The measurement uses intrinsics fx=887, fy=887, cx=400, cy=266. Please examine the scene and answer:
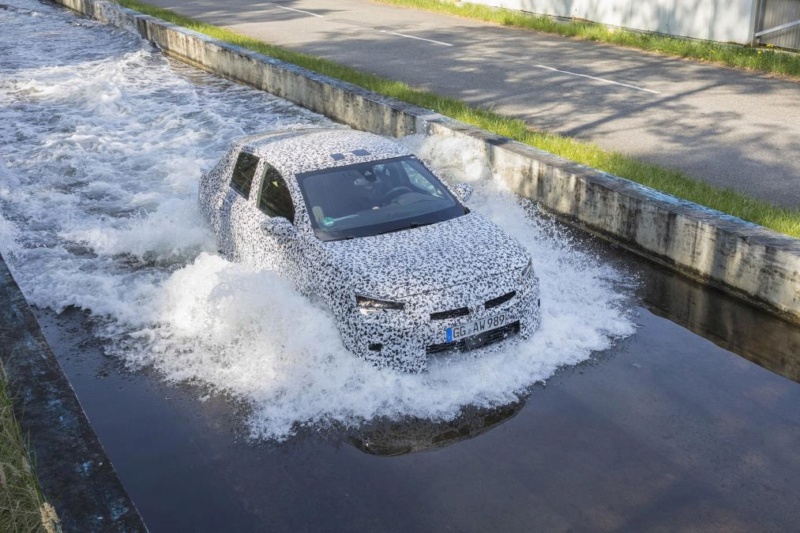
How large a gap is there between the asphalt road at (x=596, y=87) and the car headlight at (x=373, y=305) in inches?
217

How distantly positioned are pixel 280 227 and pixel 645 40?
1524 cm

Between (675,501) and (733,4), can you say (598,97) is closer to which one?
(733,4)

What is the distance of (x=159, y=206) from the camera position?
37.6 ft

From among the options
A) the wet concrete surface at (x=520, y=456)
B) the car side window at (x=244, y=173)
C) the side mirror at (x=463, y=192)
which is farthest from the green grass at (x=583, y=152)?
the car side window at (x=244, y=173)

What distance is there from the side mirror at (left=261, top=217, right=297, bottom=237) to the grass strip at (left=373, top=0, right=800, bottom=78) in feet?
41.7

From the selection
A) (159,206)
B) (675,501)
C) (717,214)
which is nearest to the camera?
(675,501)

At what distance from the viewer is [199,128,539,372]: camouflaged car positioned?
22.7 feet

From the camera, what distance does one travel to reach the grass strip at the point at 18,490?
15.8 feet

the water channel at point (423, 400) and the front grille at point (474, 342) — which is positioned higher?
the front grille at point (474, 342)

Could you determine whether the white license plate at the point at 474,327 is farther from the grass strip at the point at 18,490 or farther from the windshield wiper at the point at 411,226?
the grass strip at the point at 18,490

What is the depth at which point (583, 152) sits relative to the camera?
11.9 m

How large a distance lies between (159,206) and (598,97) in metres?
8.36

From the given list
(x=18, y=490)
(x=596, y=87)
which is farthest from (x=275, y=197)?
(x=596, y=87)

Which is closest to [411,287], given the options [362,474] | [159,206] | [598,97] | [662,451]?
[362,474]
